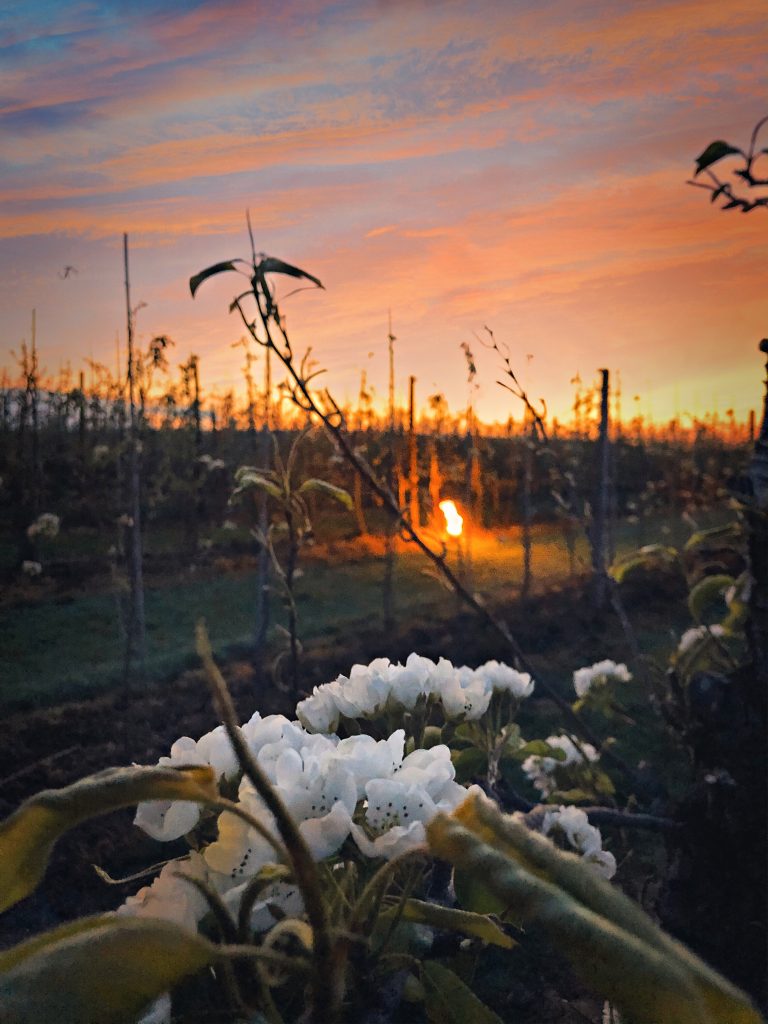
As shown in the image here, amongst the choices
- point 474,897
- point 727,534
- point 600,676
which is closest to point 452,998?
point 474,897

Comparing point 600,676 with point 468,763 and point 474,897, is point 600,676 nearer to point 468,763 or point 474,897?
point 468,763

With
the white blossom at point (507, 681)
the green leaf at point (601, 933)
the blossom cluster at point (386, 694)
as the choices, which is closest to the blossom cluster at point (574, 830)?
the white blossom at point (507, 681)

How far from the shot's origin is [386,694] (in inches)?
38.0

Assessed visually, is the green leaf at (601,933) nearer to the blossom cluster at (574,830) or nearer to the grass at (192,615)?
the blossom cluster at (574,830)

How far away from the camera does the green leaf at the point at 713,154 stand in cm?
168

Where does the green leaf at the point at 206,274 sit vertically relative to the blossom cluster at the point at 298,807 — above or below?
above

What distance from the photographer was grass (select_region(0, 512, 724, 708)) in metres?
6.01

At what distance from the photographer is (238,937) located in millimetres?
518

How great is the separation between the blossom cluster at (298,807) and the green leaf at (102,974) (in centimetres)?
14

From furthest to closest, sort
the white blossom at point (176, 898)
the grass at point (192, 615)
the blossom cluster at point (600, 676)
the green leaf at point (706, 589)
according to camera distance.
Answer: the grass at point (192, 615) → the blossom cluster at point (600, 676) → the green leaf at point (706, 589) → the white blossom at point (176, 898)

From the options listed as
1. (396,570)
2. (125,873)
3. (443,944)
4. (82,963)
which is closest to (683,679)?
(443,944)

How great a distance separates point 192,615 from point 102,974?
786 centimetres

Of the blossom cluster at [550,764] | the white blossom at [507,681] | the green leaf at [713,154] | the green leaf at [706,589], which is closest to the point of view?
the green leaf at [713,154]

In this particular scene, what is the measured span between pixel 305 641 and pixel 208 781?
21.8 feet
